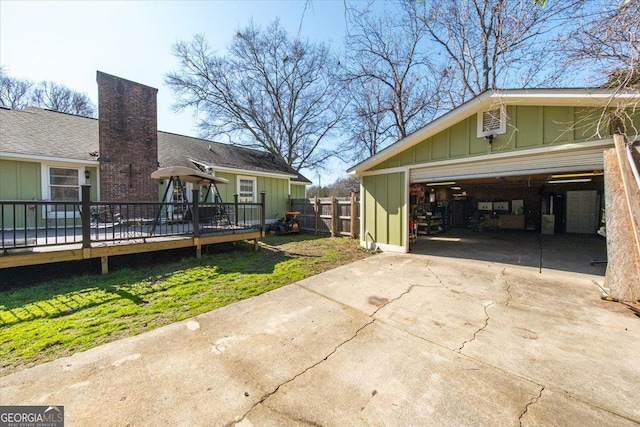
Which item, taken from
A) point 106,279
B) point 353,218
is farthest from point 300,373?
point 353,218

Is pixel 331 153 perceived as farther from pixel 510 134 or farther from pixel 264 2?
pixel 264 2

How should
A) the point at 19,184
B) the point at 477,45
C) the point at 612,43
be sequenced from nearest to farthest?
1. the point at 612,43
2. the point at 19,184
3. the point at 477,45

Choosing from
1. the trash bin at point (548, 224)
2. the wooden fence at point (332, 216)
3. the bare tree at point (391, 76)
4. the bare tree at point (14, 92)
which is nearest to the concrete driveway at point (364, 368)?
the wooden fence at point (332, 216)

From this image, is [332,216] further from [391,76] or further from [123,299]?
[391,76]

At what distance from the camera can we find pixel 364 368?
7.88 feet

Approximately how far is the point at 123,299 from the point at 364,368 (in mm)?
3795

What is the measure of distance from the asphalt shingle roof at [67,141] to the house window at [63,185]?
585mm

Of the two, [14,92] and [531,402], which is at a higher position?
[14,92]

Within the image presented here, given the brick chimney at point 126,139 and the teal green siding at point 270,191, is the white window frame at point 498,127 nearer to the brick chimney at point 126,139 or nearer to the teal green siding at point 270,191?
the teal green siding at point 270,191

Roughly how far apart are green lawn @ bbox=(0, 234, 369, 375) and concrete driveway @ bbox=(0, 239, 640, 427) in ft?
1.06

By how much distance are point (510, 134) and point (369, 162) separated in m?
3.54

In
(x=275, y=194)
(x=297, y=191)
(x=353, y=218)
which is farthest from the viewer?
(x=297, y=191)

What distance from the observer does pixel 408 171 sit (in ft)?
24.1

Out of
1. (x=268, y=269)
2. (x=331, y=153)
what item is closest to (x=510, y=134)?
(x=268, y=269)
